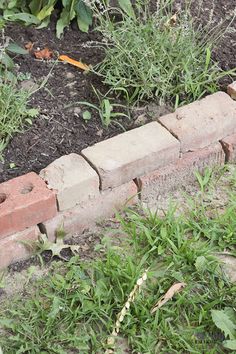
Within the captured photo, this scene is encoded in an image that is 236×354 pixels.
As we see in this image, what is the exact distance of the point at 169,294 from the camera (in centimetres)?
255

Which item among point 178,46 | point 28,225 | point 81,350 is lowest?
point 81,350

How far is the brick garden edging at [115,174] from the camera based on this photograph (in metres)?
2.66

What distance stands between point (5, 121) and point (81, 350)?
102cm

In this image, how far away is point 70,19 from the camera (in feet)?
11.0

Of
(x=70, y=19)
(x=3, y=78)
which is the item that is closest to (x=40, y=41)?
(x=70, y=19)

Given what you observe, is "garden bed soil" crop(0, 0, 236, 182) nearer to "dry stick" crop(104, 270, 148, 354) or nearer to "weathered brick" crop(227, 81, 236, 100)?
"weathered brick" crop(227, 81, 236, 100)

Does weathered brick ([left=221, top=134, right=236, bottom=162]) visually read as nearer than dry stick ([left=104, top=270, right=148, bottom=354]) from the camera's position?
No

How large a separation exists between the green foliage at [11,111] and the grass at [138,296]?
595 millimetres

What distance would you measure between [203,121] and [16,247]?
0.93m

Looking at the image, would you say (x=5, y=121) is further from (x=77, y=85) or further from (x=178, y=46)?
(x=178, y=46)

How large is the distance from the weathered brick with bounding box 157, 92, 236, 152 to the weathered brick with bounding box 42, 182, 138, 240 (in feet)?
0.95

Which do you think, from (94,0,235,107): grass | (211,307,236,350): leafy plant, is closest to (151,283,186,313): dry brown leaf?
(211,307,236,350): leafy plant

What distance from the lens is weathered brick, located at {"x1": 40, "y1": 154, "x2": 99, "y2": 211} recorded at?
269 cm

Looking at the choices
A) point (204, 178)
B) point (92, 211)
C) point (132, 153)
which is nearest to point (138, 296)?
point (92, 211)
